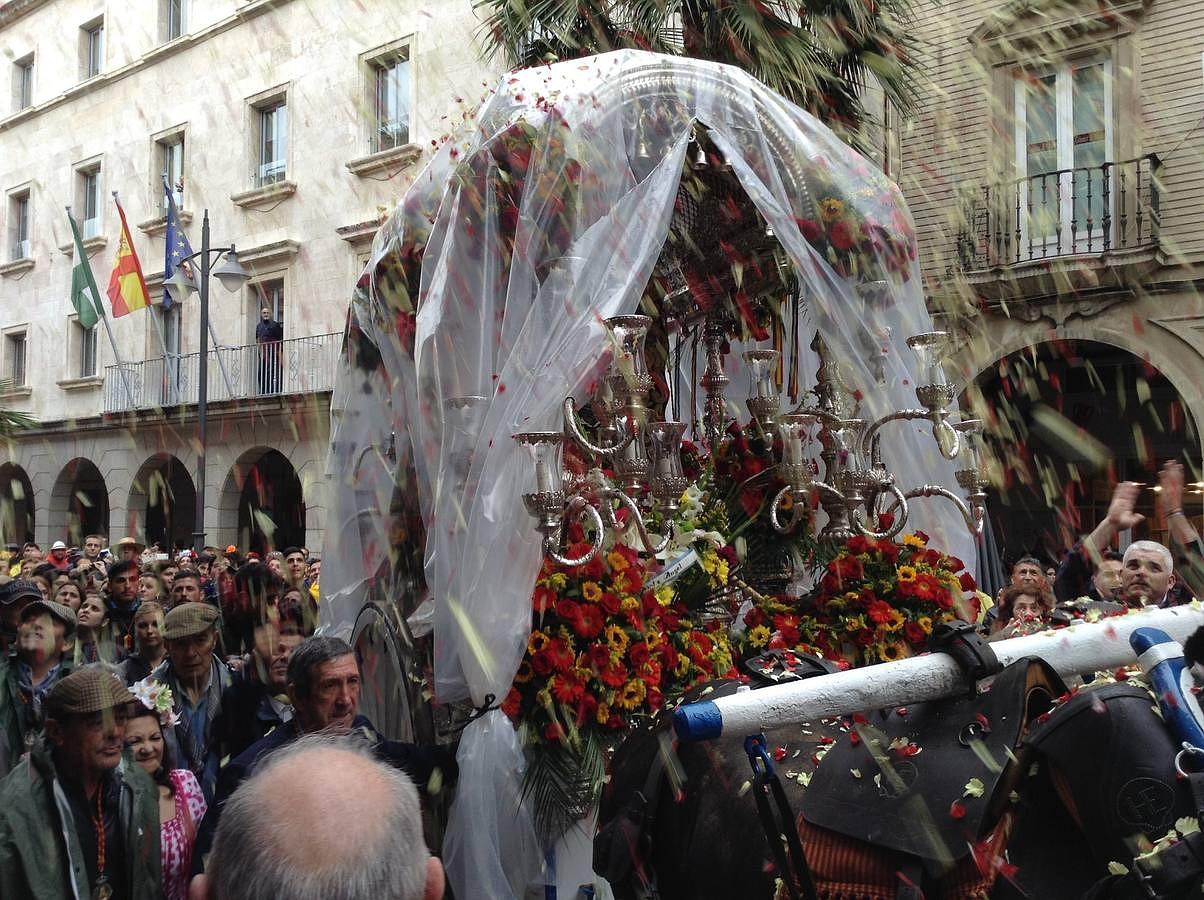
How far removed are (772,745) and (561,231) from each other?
2315 millimetres

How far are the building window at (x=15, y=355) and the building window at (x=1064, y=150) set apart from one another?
69.1 feet

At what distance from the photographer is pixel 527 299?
462 centimetres

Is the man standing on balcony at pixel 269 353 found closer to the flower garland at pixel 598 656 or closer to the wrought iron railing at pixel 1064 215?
the wrought iron railing at pixel 1064 215

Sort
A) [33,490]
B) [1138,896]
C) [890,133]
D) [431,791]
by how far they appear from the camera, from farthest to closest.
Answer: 1. [33,490]
2. [890,133]
3. [431,791]
4. [1138,896]

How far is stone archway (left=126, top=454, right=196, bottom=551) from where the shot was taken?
22.5 meters

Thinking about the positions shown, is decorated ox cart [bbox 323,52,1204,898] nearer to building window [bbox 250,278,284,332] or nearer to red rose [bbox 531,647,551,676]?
red rose [bbox 531,647,551,676]

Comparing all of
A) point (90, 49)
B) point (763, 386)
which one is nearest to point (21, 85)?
point (90, 49)

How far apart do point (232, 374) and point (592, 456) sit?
54.8 feet

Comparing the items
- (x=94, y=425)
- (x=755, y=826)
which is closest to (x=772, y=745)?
(x=755, y=826)

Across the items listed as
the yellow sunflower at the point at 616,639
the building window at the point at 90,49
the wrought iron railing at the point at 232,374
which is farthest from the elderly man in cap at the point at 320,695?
the building window at the point at 90,49

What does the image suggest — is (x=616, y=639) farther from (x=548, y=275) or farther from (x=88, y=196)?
(x=88, y=196)

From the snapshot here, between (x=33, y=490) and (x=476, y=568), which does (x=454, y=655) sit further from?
(x=33, y=490)

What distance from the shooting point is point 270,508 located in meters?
21.8

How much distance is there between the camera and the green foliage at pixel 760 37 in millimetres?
9391
